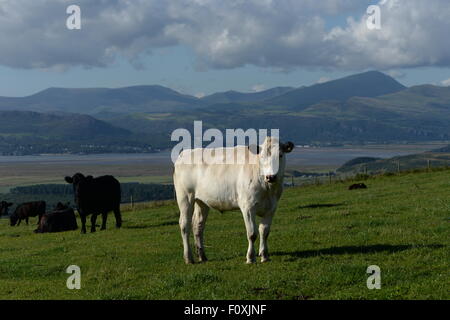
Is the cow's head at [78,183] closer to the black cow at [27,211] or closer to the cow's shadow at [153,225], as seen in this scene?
the cow's shadow at [153,225]

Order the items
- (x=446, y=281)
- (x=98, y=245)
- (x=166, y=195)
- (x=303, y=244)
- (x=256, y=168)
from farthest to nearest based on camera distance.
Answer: (x=166, y=195) < (x=98, y=245) < (x=303, y=244) < (x=256, y=168) < (x=446, y=281)

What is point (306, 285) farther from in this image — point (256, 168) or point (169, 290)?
point (256, 168)

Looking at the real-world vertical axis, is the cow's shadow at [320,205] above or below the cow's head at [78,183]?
below

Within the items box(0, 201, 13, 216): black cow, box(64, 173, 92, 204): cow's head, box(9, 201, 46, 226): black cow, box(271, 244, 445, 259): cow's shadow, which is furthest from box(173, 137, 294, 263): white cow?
box(0, 201, 13, 216): black cow

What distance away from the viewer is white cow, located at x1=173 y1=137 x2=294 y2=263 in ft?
43.1

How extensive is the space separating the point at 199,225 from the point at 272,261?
7.57 ft

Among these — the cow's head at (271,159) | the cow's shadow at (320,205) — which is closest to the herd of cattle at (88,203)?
the cow's shadow at (320,205)

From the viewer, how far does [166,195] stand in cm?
12438

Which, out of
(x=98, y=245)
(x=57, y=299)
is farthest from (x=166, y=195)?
(x=57, y=299)

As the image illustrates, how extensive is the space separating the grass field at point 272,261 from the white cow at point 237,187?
0.92 m

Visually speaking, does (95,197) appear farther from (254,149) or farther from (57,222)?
(254,149)

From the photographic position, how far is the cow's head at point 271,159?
12734 millimetres

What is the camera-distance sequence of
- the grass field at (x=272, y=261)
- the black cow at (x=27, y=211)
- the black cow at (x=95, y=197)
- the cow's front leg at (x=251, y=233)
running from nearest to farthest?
the grass field at (x=272, y=261) < the cow's front leg at (x=251, y=233) < the black cow at (x=95, y=197) < the black cow at (x=27, y=211)
